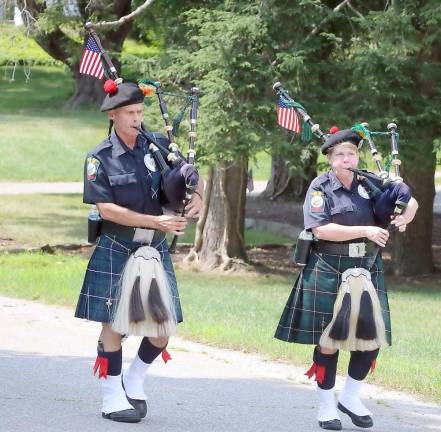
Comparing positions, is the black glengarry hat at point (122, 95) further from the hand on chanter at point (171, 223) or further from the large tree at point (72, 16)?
the large tree at point (72, 16)

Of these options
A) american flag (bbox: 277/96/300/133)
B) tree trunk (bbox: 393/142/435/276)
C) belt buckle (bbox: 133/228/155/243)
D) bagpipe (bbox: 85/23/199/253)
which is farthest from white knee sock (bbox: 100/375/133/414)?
tree trunk (bbox: 393/142/435/276)

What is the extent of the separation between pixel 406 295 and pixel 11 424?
9380mm

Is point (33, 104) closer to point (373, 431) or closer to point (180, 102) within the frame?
point (180, 102)

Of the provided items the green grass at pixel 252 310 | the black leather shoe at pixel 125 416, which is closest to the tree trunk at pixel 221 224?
the green grass at pixel 252 310

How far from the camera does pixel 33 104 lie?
40.2 m

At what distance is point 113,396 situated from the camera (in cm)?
600

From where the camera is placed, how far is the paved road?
19.6 feet

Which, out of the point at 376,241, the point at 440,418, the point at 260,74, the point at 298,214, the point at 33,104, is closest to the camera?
the point at 376,241

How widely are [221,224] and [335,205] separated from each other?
10.1 metres

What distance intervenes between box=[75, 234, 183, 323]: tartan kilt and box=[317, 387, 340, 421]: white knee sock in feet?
2.92

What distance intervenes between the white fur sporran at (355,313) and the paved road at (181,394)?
49 centimetres

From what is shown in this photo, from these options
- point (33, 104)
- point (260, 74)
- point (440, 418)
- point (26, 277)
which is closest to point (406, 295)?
point (260, 74)

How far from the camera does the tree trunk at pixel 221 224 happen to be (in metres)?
16.1

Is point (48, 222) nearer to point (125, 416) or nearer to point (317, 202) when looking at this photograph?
point (125, 416)
